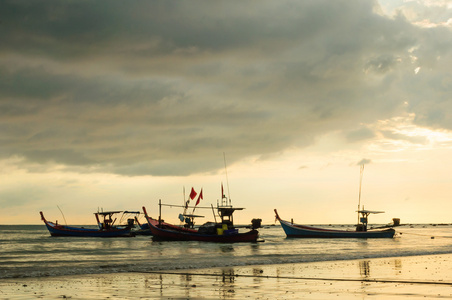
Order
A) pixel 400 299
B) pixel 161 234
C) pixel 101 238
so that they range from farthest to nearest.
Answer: pixel 101 238, pixel 161 234, pixel 400 299

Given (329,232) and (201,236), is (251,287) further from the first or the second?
(329,232)

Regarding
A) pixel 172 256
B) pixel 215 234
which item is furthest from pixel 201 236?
pixel 172 256

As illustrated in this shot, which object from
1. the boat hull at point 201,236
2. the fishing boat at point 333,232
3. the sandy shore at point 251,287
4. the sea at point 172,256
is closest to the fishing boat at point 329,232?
the fishing boat at point 333,232

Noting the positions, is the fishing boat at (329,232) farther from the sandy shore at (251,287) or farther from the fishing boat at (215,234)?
the sandy shore at (251,287)

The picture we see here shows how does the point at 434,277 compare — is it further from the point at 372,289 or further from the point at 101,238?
the point at 101,238

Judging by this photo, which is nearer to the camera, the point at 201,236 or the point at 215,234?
the point at 215,234

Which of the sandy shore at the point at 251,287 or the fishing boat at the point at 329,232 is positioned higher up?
the sandy shore at the point at 251,287

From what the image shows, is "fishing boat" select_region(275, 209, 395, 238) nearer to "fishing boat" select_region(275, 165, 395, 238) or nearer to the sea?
"fishing boat" select_region(275, 165, 395, 238)

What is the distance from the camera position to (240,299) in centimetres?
1414

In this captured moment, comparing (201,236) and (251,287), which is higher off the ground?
(251,287)

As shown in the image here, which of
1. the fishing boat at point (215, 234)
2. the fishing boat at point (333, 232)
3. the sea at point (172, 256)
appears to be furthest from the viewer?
the fishing boat at point (333, 232)

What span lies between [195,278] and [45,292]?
253 inches

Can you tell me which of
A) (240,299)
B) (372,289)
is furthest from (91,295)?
(372,289)

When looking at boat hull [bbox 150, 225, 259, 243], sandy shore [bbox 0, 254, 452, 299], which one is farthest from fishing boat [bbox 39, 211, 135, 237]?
sandy shore [bbox 0, 254, 452, 299]
